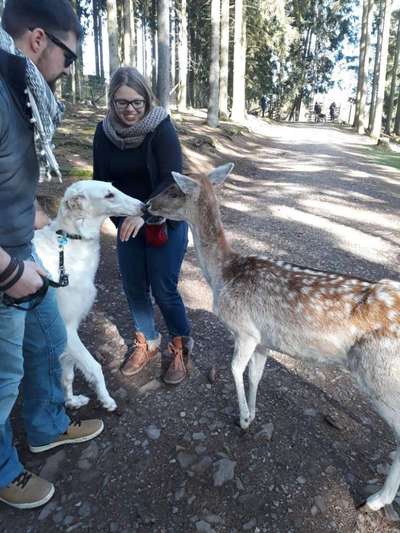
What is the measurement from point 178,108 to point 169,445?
27.2 metres

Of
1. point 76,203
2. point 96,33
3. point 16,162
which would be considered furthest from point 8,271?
point 96,33

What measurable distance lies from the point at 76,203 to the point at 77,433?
6.37ft

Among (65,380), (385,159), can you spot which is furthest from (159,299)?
(385,159)

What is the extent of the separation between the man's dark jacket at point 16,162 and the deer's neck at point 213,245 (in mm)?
1684

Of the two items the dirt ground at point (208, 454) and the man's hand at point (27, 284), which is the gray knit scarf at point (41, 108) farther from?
the dirt ground at point (208, 454)

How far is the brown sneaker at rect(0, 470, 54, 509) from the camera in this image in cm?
293

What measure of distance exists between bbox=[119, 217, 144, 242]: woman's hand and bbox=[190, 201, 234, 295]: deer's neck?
20.9 inches

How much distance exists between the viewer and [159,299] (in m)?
4.11

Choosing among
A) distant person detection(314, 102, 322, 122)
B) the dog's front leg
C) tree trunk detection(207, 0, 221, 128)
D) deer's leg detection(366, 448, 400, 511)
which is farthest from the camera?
distant person detection(314, 102, 322, 122)

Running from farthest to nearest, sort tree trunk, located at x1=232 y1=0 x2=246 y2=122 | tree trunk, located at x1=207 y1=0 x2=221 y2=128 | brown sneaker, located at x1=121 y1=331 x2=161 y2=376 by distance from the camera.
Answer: tree trunk, located at x1=232 y1=0 x2=246 y2=122 < tree trunk, located at x1=207 y1=0 x2=221 y2=128 < brown sneaker, located at x1=121 y1=331 x2=161 y2=376

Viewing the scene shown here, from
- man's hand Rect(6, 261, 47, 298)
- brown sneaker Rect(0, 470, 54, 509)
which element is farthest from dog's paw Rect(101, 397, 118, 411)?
man's hand Rect(6, 261, 47, 298)

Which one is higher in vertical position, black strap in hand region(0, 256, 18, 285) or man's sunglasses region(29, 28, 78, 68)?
man's sunglasses region(29, 28, 78, 68)

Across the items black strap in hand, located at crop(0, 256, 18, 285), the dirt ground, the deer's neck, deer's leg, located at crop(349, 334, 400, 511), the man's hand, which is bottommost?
the dirt ground

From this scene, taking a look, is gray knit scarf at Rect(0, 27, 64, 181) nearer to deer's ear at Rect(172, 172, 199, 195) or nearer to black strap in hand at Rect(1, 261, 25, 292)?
black strap in hand at Rect(1, 261, 25, 292)
